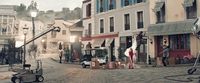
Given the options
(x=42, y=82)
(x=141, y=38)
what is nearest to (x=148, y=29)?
(x=141, y=38)

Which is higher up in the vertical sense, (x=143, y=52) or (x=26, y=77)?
(x=143, y=52)

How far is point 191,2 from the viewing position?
3312 cm

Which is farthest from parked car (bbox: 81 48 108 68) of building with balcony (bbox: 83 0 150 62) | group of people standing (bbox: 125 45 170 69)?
group of people standing (bbox: 125 45 170 69)

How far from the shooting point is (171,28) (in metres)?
34.9

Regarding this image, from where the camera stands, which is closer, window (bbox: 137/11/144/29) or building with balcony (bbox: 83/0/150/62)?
building with balcony (bbox: 83/0/150/62)

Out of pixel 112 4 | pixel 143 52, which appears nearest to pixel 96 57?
pixel 143 52

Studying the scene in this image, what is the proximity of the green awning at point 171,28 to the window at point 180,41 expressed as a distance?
88 cm

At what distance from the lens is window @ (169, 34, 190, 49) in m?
34.2

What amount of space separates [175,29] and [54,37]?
52529 mm

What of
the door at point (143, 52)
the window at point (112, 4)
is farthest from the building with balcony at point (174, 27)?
the window at point (112, 4)

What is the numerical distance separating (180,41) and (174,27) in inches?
56.5

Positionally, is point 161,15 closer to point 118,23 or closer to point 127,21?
point 127,21

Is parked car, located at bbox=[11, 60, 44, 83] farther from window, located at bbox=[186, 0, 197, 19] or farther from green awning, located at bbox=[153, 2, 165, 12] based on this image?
green awning, located at bbox=[153, 2, 165, 12]

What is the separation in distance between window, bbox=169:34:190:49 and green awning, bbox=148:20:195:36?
2.89 feet
